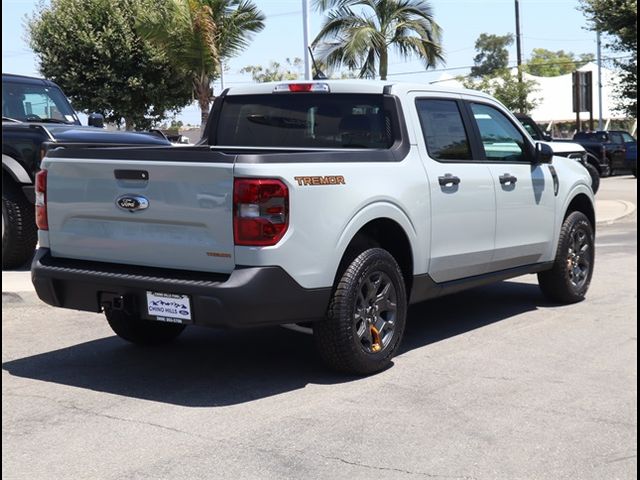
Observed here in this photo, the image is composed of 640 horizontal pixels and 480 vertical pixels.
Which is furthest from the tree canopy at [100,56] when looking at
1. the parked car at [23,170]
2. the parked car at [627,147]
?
the parked car at [23,170]

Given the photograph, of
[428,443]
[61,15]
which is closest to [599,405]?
[428,443]

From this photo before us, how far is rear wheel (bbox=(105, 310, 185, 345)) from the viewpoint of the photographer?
693 centimetres

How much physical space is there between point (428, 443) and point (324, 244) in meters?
1.43

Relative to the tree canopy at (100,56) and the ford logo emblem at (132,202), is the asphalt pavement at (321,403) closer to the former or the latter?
the ford logo emblem at (132,202)

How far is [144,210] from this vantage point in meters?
5.74

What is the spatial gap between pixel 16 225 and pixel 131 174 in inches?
186

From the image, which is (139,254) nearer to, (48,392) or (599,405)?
(48,392)

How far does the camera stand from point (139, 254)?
581 centimetres

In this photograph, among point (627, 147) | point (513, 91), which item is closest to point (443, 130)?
point (627, 147)

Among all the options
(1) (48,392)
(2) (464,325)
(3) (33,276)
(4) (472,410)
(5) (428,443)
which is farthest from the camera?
(2) (464,325)

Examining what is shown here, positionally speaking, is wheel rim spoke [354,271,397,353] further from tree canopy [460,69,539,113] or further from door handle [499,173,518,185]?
tree canopy [460,69,539,113]

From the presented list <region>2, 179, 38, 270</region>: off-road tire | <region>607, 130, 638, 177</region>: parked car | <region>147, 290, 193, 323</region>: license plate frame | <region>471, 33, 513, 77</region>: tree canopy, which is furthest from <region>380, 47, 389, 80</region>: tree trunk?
<region>471, 33, 513, 77</region>: tree canopy

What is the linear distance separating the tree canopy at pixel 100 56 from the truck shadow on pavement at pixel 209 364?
23.5m

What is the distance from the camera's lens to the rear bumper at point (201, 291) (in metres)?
5.37
